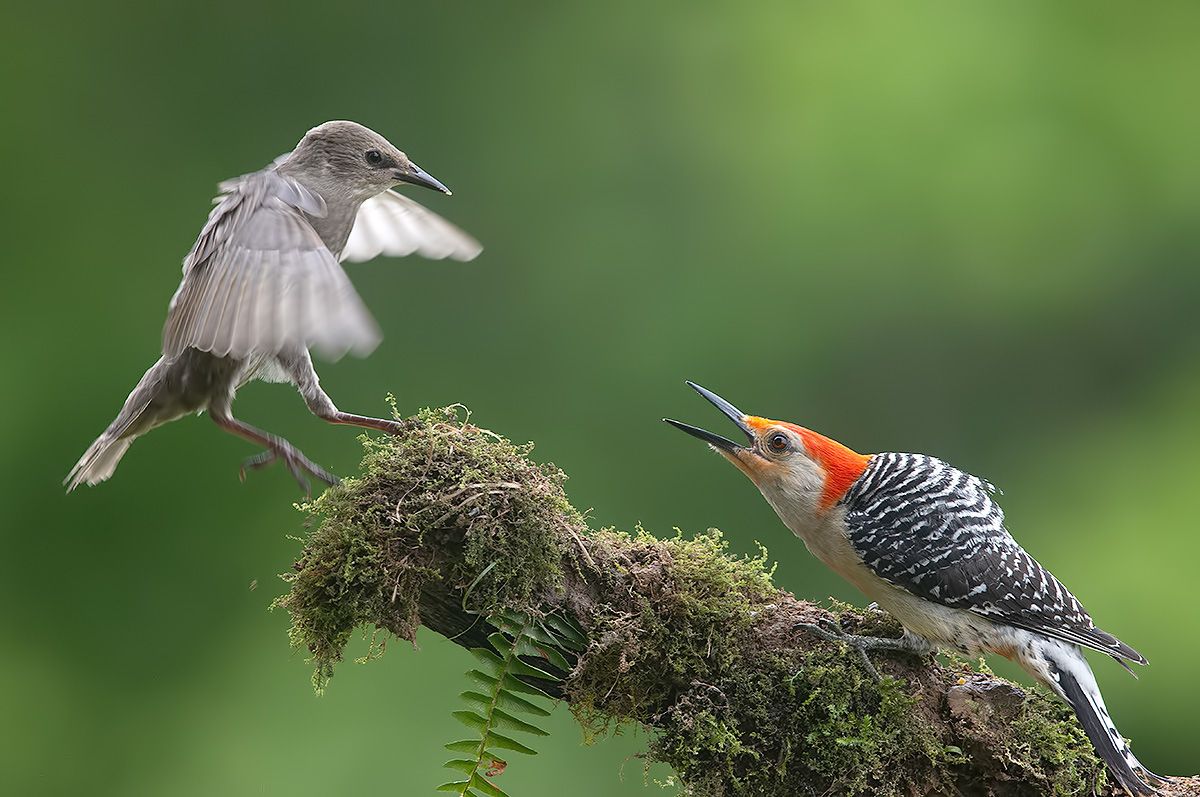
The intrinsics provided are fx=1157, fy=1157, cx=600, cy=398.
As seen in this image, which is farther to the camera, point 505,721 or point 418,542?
point 505,721

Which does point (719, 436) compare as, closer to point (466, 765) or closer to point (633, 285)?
point (466, 765)

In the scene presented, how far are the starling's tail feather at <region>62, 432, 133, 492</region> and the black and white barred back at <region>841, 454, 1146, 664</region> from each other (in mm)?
2115

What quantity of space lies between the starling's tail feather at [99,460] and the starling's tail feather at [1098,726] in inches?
104

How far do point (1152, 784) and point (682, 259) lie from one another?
3470 millimetres

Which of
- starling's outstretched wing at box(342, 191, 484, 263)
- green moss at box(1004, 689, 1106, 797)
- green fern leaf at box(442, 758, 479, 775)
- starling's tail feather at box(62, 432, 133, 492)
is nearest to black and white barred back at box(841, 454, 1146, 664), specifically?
green moss at box(1004, 689, 1106, 797)

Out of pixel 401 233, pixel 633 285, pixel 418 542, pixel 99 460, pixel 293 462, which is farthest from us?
pixel 633 285

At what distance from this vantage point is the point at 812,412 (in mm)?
5527

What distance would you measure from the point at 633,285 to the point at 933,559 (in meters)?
2.95

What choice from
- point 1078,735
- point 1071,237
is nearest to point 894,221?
point 1071,237

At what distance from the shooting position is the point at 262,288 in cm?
278

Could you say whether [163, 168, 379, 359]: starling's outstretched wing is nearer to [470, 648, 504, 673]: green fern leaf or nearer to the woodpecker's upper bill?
[470, 648, 504, 673]: green fern leaf

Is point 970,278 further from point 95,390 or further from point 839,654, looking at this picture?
point 95,390

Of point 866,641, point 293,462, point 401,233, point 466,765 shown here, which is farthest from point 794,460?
point 401,233

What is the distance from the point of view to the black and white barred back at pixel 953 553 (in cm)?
276
